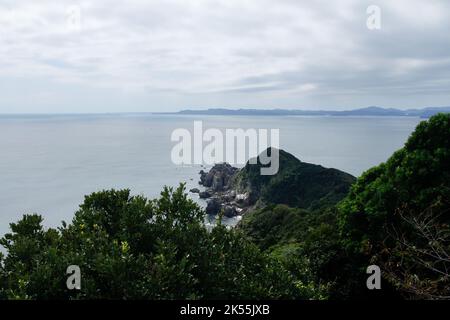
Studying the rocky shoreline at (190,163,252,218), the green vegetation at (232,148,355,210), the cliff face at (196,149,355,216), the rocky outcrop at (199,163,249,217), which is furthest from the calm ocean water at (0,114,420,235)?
the green vegetation at (232,148,355,210)

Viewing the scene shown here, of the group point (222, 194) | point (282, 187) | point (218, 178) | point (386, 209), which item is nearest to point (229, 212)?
point (282, 187)

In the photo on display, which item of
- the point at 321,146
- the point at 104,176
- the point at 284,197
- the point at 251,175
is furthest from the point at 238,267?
the point at 321,146

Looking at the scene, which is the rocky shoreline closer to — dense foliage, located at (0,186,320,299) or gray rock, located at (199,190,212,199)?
gray rock, located at (199,190,212,199)

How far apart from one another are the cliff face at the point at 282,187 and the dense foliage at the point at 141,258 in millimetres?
64070

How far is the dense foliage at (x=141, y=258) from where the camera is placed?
814 cm

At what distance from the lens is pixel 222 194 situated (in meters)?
104

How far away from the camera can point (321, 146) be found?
19162cm

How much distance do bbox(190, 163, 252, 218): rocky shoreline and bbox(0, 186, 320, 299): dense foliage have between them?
7071 cm

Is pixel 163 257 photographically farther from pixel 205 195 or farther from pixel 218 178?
pixel 218 178

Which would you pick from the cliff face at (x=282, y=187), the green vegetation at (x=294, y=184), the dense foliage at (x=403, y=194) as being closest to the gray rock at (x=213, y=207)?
the cliff face at (x=282, y=187)

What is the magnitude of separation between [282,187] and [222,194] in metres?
20.1

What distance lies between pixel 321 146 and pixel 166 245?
18911cm

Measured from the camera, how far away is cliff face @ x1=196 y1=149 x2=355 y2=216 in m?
83.1

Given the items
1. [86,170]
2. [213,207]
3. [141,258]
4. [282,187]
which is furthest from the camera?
[86,170]
